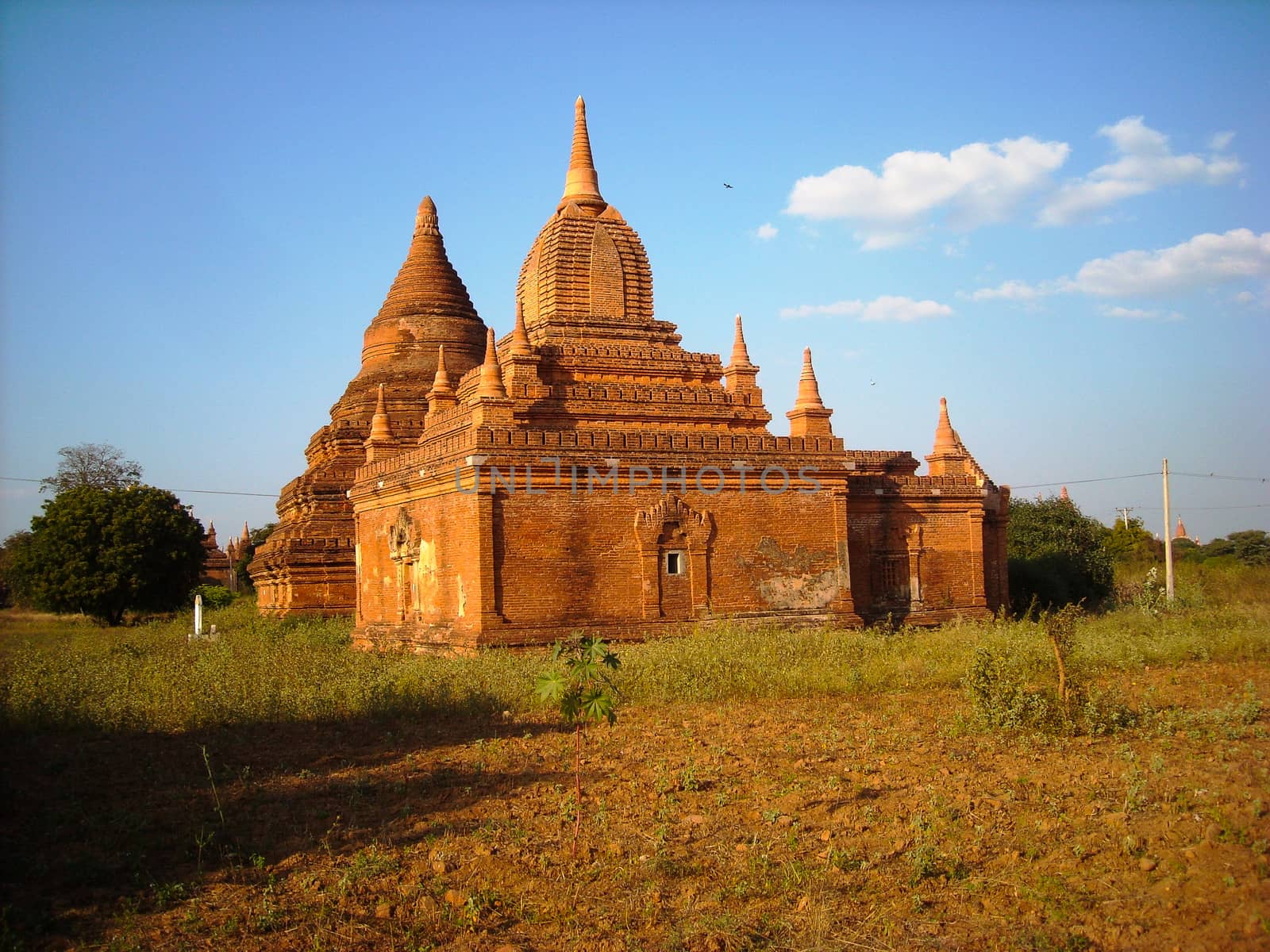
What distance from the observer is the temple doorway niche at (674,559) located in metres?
17.4

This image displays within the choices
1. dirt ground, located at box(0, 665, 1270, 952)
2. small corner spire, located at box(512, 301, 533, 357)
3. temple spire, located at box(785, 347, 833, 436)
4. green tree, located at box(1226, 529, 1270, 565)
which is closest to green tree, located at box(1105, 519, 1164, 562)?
green tree, located at box(1226, 529, 1270, 565)

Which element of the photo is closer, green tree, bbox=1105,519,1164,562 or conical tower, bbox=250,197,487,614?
conical tower, bbox=250,197,487,614

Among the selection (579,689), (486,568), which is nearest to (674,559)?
(486,568)

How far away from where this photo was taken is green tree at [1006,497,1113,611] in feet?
88.8

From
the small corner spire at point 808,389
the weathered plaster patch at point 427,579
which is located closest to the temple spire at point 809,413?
the small corner spire at point 808,389

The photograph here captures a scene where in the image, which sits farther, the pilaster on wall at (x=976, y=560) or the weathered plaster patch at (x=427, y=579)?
the pilaster on wall at (x=976, y=560)

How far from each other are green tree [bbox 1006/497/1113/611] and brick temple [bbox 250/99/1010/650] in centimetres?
425

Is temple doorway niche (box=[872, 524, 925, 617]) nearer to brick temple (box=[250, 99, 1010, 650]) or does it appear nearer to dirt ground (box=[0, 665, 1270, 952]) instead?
brick temple (box=[250, 99, 1010, 650])

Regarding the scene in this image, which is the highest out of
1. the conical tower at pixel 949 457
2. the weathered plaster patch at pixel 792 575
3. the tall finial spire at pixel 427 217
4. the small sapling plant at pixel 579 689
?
the tall finial spire at pixel 427 217

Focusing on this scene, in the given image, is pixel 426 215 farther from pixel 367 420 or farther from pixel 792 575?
pixel 792 575

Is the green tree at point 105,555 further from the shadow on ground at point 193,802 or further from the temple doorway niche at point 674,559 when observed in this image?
the shadow on ground at point 193,802

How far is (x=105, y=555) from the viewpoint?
3125cm

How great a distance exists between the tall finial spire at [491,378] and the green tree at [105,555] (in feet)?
58.2

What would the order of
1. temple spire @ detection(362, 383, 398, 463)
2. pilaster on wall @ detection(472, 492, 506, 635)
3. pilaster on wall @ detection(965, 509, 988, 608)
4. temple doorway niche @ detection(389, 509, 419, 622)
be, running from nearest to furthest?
pilaster on wall @ detection(472, 492, 506, 635) → temple doorway niche @ detection(389, 509, 419, 622) → pilaster on wall @ detection(965, 509, 988, 608) → temple spire @ detection(362, 383, 398, 463)
